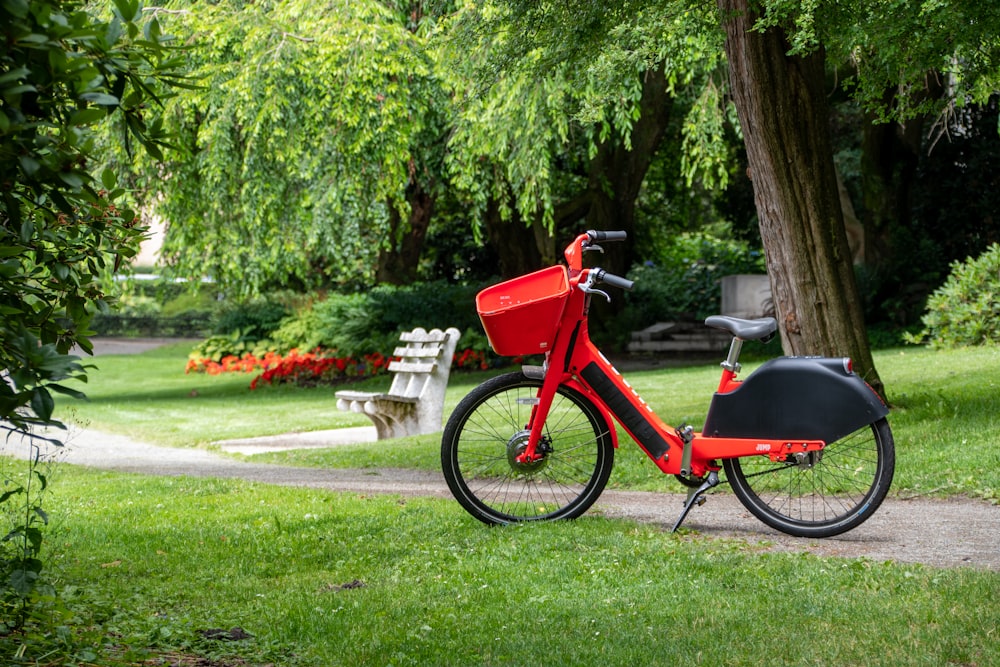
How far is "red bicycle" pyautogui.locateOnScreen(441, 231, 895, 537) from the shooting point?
545 cm

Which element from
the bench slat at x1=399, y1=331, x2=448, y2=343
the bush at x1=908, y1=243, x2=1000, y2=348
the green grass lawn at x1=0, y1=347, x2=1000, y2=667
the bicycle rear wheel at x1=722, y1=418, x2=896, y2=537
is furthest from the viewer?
the bush at x1=908, y1=243, x2=1000, y2=348

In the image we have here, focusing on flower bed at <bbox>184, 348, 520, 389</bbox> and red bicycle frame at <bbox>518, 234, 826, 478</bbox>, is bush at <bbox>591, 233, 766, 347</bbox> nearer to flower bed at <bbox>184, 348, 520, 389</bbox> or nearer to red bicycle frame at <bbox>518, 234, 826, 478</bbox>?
flower bed at <bbox>184, 348, 520, 389</bbox>

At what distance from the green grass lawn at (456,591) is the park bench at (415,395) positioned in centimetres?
439

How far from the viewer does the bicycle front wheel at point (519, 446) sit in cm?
579

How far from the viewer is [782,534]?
561 cm

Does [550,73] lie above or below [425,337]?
above

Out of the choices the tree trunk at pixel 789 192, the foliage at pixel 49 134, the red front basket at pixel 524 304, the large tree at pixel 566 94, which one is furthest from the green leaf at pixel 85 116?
the tree trunk at pixel 789 192

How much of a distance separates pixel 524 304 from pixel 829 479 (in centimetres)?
197

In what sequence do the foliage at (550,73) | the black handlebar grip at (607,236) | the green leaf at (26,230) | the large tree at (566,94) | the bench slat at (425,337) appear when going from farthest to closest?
the bench slat at (425,337) → the large tree at (566,94) → the foliage at (550,73) → the black handlebar grip at (607,236) → the green leaf at (26,230)

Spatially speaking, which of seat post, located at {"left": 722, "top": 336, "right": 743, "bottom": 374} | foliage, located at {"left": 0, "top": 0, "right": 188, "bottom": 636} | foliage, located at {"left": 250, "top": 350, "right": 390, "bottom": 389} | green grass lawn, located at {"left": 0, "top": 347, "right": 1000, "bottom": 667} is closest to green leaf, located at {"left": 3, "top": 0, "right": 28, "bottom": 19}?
foliage, located at {"left": 0, "top": 0, "right": 188, "bottom": 636}

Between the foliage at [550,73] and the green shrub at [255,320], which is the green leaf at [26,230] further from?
the green shrub at [255,320]

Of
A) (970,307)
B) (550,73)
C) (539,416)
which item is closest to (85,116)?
(539,416)

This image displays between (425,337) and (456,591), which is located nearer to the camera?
(456,591)

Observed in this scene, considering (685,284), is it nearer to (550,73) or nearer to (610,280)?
(550,73)
